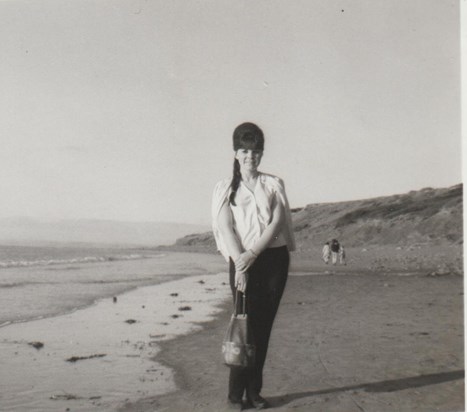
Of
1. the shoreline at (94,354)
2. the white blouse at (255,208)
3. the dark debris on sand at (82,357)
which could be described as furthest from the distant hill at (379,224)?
the white blouse at (255,208)

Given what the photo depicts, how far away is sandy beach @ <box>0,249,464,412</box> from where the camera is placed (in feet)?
10.7

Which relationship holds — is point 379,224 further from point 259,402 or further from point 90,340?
point 259,402

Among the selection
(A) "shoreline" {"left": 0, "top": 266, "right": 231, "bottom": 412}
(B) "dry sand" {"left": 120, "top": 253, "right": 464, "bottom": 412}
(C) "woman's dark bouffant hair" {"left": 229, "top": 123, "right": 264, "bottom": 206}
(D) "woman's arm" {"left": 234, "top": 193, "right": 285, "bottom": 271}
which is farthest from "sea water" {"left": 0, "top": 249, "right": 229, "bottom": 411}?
(C) "woman's dark bouffant hair" {"left": 229, "top": 123, "right": 264, "bottom": 206}

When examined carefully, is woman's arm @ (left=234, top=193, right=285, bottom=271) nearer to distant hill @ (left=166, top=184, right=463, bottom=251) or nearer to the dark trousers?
the dark trousers

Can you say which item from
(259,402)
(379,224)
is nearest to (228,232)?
(259,402)

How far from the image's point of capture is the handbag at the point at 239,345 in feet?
9.39

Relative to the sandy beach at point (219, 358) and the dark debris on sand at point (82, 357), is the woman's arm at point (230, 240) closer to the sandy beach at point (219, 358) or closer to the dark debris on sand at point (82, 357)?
the sandy beach at point (219, 358)

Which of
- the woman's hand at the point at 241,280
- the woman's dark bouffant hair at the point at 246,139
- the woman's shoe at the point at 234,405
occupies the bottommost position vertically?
the woman's shoe at the point at 234,405

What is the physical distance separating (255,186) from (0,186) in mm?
3576

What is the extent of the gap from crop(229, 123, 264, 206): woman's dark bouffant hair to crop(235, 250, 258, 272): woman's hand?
1.01ft

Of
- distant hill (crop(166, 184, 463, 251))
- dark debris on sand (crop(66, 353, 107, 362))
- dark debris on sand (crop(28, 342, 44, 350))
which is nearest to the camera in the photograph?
dark debris on sand (crop(66, 353, 107, 362))

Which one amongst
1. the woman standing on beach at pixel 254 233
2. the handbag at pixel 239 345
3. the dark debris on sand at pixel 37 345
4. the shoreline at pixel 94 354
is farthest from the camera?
the dark debris on sand at pixel 37 345

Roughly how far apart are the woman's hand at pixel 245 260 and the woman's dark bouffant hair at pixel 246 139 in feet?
1.01

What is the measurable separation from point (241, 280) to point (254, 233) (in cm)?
26
